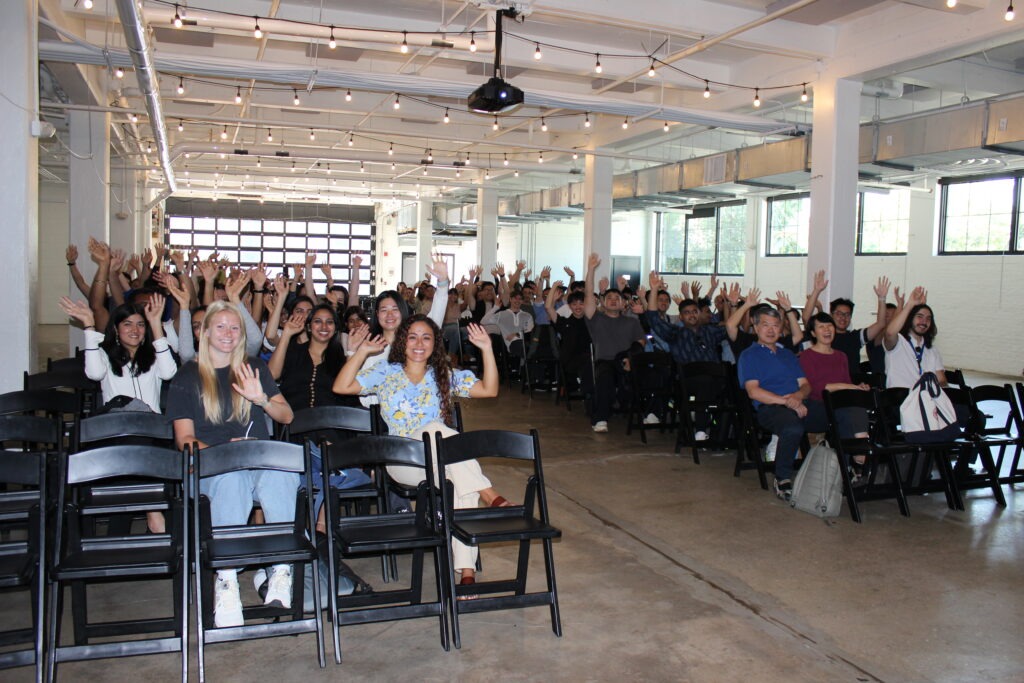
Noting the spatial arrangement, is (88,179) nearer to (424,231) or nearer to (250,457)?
(250,457)

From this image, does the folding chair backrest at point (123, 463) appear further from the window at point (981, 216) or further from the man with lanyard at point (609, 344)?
the window at point (981, 216)

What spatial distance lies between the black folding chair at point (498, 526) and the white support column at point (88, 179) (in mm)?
9039

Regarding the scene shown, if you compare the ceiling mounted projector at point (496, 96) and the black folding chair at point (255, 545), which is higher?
the ceiling mounted projector at point (496, 96)

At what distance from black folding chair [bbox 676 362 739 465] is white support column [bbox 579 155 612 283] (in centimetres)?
732

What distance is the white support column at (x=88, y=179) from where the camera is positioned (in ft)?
35.9

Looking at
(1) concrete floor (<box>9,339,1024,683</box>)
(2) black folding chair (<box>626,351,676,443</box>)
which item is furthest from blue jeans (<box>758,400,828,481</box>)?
(2) black folding chair (<box>626,351,676,443</box>)

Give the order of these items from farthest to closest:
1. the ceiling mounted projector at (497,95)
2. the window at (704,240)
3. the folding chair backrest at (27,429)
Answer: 1. the window at (704,240)
2. the ceiling mounted projector at (497,95)
3. the folding chair backrest at (27,429)

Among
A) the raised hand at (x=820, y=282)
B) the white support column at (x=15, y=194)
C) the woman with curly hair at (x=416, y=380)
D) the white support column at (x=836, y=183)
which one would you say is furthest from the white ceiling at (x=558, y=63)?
the woman with curly hair at (x=416, y=380)

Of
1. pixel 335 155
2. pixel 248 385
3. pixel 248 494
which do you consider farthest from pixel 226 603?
pixel 335 155

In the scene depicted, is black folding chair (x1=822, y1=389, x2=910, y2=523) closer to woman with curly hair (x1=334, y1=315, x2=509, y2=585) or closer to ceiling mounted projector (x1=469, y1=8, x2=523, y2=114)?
woman with curly hair (x1=334, y1=315, x2=509, y2=585)

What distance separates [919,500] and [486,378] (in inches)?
129

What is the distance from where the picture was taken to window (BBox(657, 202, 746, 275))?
19.2m

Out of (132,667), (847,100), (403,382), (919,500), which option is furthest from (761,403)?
(847,100)

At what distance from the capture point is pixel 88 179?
11.0 m
